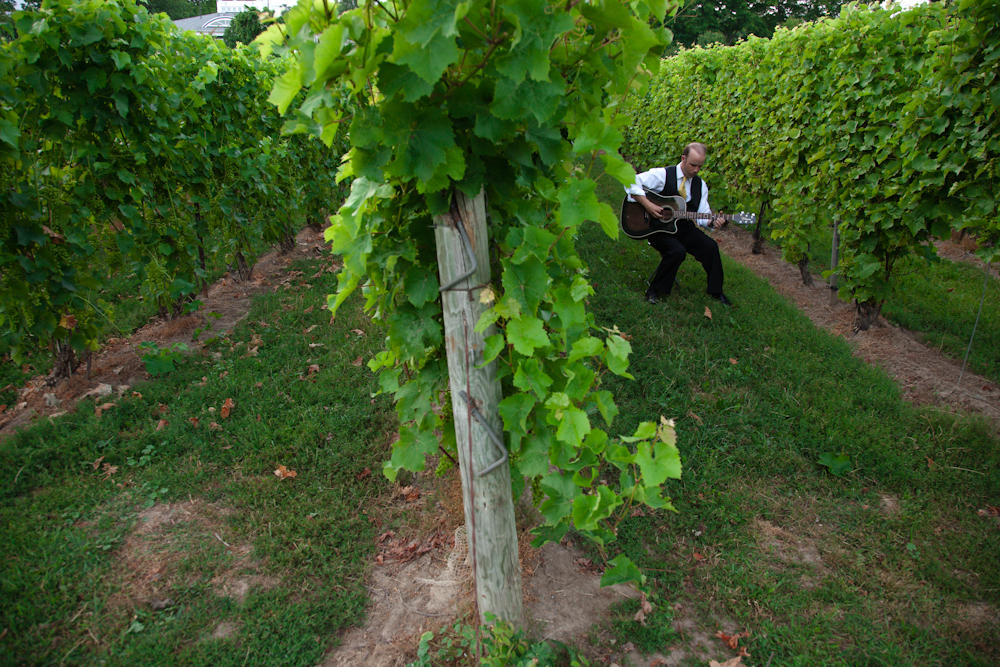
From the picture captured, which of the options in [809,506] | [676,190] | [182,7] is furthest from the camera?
[182,7]

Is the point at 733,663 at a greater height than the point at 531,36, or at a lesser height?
lesser

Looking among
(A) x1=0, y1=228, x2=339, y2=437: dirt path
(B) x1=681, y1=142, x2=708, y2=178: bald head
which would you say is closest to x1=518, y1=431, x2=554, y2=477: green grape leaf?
(A) x1=0, y1=228, x2=339, y2=437: dirt path

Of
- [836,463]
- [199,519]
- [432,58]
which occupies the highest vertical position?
[432,58]

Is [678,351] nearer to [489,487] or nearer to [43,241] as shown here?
[489,487]

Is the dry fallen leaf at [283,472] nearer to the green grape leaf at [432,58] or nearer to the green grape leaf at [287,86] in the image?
the green grape leaf at [287,86]

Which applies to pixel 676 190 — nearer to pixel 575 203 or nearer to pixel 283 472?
pixel 575 203

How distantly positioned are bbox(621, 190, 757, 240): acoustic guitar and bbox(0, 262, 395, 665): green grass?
3311mm

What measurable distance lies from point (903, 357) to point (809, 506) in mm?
2367

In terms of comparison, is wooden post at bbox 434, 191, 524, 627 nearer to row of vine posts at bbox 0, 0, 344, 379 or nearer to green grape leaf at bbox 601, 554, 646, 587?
green grape leaf at bbox 601, 554, 646, 587

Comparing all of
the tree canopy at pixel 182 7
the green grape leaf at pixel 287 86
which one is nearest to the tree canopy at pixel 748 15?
the green grape leaf at pixel 287 86

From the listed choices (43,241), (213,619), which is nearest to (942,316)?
(213,619)

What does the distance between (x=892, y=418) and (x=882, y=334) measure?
150cm

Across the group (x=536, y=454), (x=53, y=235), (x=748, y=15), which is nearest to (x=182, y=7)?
(x=748, y=15)

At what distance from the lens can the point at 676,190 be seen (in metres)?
5.59
